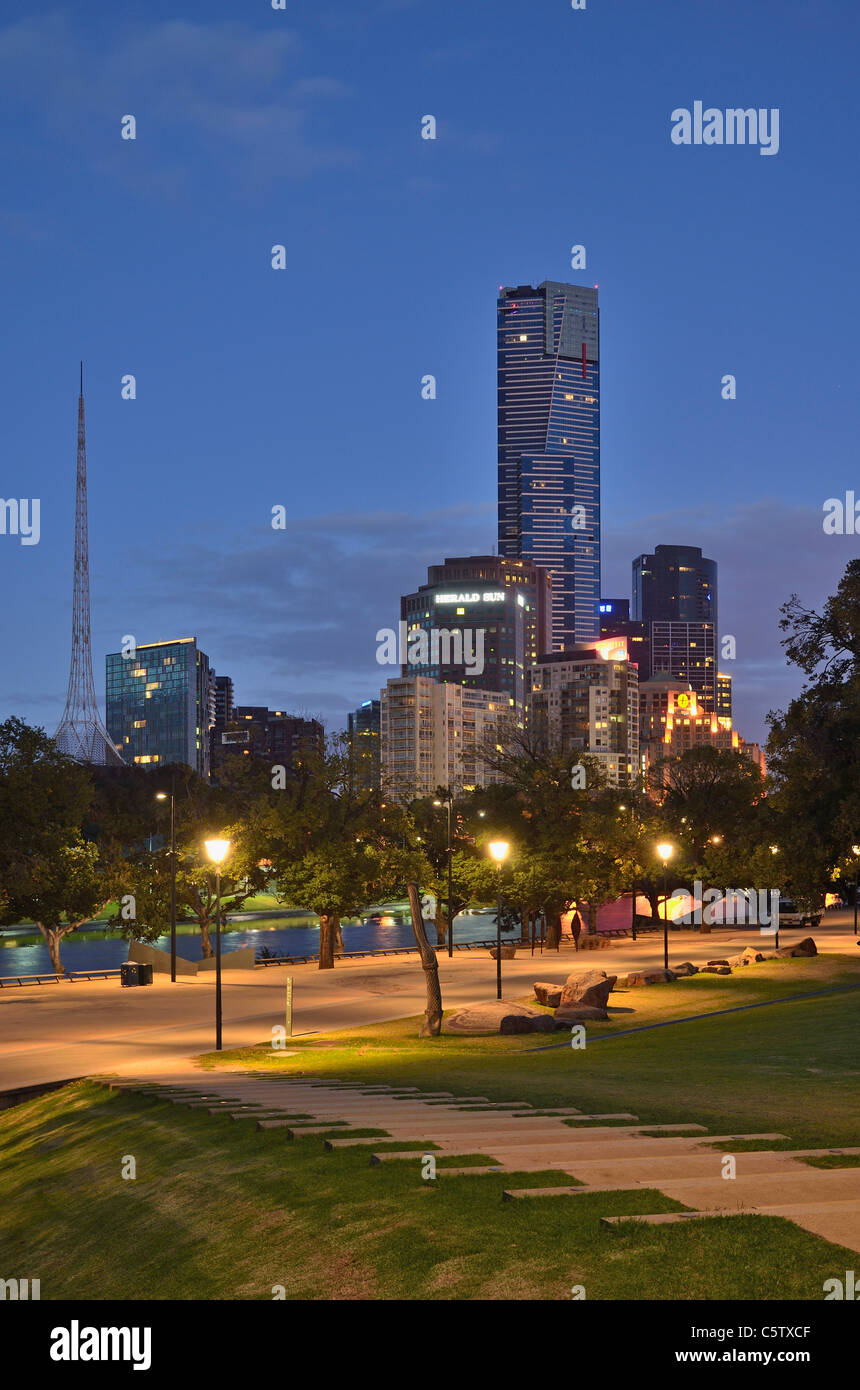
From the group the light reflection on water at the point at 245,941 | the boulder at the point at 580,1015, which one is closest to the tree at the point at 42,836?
the light reflection on water at the point at 245,941

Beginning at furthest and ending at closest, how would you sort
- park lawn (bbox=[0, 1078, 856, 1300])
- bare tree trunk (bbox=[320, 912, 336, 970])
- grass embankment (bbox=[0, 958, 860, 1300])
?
bare tree trunk (bbox=[320, 912, 336, 970])
grass embankment (bbox=[0, 958, 860, 1300])
park lawn (bbox=[0, 1078, 856, 1300])

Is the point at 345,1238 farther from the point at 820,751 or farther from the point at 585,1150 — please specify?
the point at 820,751

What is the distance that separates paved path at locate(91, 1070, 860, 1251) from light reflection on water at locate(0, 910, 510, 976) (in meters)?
56.5

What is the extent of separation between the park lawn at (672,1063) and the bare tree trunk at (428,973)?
0.48 metres

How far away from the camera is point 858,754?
84.9 feet

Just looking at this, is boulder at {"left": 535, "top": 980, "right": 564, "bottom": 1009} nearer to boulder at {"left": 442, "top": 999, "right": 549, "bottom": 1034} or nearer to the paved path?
boulder at {"left": 442, "top": 999, "right": 549, "bottom": 1034}

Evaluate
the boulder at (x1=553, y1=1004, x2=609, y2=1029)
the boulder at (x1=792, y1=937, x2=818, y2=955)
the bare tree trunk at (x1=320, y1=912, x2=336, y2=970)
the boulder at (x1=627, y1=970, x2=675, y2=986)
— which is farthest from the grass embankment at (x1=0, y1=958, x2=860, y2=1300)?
the bare tree trunk at (x1=320, y1=912, x2=336, y2=970)

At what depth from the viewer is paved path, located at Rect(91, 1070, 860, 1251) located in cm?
819

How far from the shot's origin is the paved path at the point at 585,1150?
8188mm

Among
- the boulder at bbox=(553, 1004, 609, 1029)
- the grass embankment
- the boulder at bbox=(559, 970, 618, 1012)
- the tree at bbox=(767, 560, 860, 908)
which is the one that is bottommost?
the boulder at bbox=(553, 1004, 609, 1029)

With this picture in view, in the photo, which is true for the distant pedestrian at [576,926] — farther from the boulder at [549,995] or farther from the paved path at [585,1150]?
the paved path at [585,1150]
